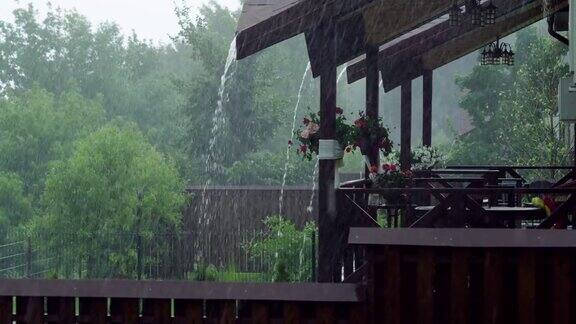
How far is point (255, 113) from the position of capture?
41.2 m

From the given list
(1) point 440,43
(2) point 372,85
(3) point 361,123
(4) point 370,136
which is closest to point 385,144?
(4) point 370,136

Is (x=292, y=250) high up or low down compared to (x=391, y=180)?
down

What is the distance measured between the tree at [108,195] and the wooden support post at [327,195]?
19.2 metres

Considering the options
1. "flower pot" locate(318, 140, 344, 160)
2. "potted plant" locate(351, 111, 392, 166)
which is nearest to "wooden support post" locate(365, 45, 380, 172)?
"potted plant" locate(351, 111, 392, 166)

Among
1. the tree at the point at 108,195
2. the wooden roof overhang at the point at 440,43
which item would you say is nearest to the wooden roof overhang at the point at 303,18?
the wooden roof overhang at the point at 440,43

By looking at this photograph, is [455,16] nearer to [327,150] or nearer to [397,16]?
[397,16]

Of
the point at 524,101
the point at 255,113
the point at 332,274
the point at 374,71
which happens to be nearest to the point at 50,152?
the point at 255,113

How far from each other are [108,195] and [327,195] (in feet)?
68.1

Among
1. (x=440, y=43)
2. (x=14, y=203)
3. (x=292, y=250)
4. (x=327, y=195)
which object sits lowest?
(x=292, y=250)

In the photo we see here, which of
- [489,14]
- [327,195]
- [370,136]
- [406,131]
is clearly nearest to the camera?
[327,195]

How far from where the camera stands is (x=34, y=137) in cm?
3781

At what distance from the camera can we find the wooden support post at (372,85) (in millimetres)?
13297

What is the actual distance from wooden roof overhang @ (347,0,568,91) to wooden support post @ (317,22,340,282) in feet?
14.1

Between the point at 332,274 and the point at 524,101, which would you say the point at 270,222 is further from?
the point at 332,274
